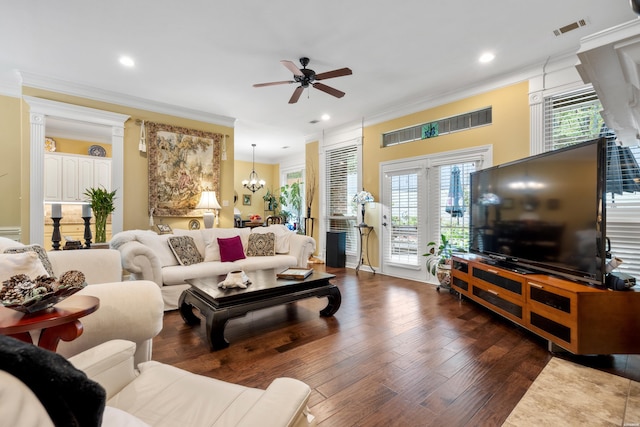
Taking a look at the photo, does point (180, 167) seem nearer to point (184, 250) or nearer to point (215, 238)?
point (215, 238)

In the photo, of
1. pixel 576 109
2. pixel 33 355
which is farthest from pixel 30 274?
pixel 576 109

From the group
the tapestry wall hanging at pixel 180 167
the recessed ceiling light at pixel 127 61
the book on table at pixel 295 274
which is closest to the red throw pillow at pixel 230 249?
the book on table at pixel 295 274

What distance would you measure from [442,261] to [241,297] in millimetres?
2879

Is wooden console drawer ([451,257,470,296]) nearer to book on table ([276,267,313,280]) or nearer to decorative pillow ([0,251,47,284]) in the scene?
book on table ([276,267,313,280])

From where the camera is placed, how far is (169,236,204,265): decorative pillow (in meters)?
3.70

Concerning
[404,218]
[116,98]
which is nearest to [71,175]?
[116,98]

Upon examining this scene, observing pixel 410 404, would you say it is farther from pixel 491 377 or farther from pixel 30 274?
pixel 30 274

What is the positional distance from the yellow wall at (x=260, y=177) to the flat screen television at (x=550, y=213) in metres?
7.35

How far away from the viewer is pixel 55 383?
381mm

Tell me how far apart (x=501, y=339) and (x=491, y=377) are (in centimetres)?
72

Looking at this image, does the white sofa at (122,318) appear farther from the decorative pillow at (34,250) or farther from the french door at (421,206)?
the french door at (421,206)

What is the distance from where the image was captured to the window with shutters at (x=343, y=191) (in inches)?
232

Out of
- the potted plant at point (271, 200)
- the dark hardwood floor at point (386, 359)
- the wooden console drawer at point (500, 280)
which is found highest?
the potted plant at point (271, 200)

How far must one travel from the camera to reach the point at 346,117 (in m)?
5.56
